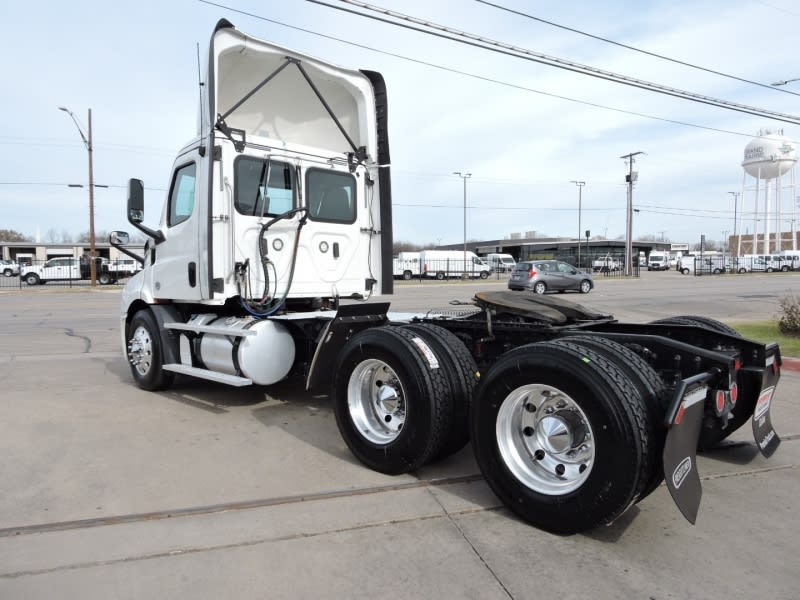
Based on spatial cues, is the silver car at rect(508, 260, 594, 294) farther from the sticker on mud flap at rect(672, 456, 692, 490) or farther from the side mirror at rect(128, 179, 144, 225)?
the sticker on mud flap at rect(672, 456, 692, 490)

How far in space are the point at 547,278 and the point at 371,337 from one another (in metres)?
24.3

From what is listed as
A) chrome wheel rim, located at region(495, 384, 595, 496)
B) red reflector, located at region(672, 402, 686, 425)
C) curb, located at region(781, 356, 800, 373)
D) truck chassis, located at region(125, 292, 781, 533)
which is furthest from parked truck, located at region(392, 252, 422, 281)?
red reflector, located at region(672, 402, 686, 425)

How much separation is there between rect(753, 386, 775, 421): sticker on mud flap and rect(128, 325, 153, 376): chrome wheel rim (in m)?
5.78

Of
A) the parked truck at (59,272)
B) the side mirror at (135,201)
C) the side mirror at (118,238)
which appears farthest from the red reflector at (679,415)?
the parked truck at (59,272)

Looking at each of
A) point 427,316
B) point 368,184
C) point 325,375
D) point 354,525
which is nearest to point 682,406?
point 354,525

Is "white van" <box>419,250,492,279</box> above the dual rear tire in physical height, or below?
above

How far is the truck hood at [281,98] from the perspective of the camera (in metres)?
5.54

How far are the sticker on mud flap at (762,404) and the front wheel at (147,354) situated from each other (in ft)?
18.2

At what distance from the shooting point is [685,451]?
112 inches

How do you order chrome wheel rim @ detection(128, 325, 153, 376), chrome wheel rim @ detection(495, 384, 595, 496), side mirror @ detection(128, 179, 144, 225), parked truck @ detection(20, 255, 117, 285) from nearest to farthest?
chrome wheel rim @ detection(495, 384, 595, 496), side mirror @ detection(128, 179, 144, 225), chrome wheel rim @ detection(128, 325, 153, 376), parked truck @ detection(20, 255, 117, 285)

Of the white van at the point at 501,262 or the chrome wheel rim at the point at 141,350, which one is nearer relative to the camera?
the chrome wheel rim at the point at 141,350

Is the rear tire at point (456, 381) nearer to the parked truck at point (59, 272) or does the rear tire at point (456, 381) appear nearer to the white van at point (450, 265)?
the parked truck at point (59, 272)

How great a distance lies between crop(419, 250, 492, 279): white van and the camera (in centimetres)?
4497

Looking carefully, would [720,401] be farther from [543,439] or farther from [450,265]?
[450,265]
